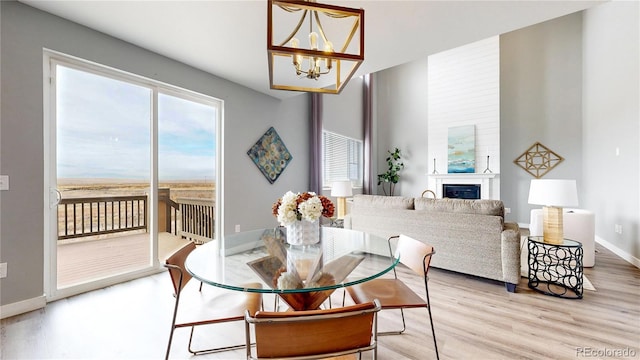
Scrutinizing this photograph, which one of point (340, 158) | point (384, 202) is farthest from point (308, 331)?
point (340, 158)

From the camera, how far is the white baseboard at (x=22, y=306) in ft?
6.45

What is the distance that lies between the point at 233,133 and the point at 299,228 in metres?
2.48

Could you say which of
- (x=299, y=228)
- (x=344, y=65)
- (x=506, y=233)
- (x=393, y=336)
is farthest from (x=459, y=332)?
(x=344, y=65)

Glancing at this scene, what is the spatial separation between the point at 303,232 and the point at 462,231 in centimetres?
178

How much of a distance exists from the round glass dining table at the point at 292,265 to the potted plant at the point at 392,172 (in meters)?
5.22

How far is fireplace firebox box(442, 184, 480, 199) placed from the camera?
5.79 m

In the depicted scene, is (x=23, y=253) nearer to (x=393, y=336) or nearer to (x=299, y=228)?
(x=299, y=228)

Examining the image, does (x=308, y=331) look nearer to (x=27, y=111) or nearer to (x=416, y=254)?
(x=416, y=254)

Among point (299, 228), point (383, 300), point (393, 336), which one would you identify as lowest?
point (393, 336)

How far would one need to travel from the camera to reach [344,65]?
10.2 feet

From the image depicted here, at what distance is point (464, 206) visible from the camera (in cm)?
264

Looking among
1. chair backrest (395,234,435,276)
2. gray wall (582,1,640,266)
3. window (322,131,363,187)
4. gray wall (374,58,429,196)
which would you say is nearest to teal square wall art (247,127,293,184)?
window (322,131,363,187)

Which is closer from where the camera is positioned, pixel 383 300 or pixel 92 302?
pixel 383 300

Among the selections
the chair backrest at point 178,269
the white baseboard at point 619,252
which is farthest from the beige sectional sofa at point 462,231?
the chair backrest at point 178,269
